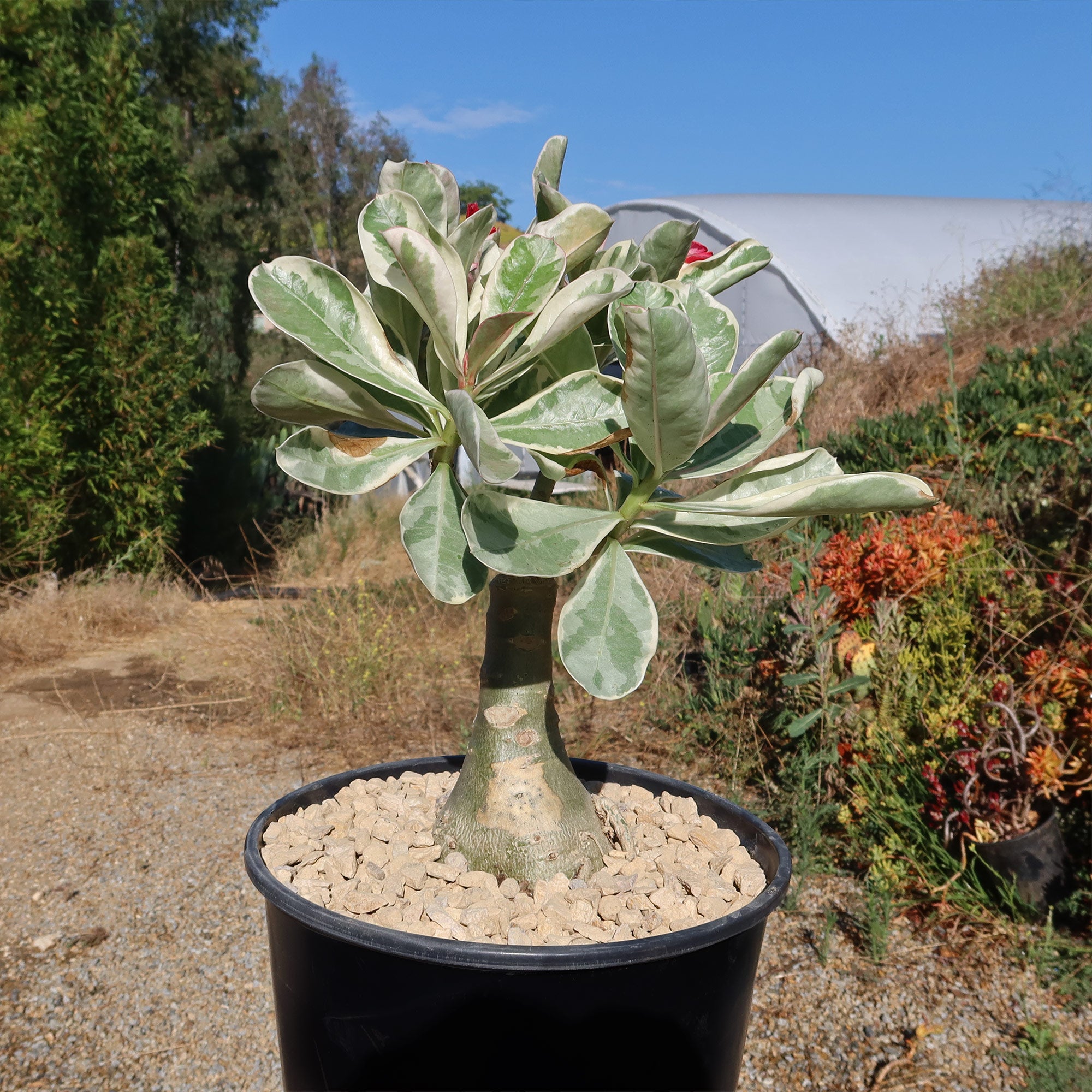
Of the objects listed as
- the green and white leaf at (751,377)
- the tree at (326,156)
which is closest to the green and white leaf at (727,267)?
the green and white leaf at (751,377)

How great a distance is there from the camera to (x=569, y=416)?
956 millimetres

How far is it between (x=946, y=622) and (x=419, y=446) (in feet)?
8.11

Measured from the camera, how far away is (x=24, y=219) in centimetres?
580

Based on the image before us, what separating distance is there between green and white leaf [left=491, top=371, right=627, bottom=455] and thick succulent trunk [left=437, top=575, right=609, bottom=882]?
240mm

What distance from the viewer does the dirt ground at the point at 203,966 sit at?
1.99 m

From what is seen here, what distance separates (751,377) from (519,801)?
0.61 meters

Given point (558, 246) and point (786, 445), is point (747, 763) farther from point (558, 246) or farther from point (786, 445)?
point (786, 445)

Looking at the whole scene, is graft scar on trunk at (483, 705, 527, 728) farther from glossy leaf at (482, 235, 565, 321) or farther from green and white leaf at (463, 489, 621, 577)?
glossy leaf at (482, 235, 565, 321)

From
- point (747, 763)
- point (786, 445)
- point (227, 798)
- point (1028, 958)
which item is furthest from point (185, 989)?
point (786, 445)

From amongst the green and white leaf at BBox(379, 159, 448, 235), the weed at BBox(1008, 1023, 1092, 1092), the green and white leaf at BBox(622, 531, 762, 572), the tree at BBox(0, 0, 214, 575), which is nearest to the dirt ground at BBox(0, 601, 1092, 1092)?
the weed at BBox(1008, 1023, 1092, 1092)

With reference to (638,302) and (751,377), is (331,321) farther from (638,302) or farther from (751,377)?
(751,377)

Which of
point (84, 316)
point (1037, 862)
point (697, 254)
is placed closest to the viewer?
point (697, 254)

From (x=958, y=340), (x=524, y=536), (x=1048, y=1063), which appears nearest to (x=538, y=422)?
(x=524, y=536)

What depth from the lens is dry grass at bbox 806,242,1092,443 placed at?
20.5 ft
